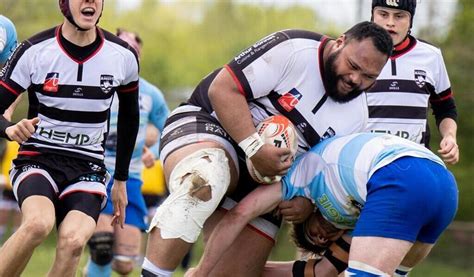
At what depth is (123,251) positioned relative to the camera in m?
9.39

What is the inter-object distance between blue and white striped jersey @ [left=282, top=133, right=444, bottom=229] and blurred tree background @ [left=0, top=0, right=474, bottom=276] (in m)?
9.99

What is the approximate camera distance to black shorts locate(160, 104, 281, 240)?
601 centimetres

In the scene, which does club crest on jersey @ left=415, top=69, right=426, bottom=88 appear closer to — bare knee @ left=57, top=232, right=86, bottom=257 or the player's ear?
the player's ear

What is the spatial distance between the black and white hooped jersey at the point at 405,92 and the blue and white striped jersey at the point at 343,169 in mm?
1258

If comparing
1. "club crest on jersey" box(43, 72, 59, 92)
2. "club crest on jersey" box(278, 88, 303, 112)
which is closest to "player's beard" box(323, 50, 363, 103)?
"club crest on jersey" box(278, 88, 303, 112)

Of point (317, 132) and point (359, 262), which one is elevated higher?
point (317, 132)

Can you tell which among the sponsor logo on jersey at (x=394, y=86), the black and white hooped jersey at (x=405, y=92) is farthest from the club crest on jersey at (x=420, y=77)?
the sponsor logo on jersey at (x=394, y=86)

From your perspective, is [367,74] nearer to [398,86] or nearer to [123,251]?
[398,86]

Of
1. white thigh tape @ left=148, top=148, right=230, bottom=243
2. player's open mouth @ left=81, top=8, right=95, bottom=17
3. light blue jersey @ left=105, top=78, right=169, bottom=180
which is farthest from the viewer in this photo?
light blue jersey @ left=105, top=78, right=169, bottom=180

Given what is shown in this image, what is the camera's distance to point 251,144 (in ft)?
18.9

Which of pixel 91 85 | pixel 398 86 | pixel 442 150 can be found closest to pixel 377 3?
pixel 398 86

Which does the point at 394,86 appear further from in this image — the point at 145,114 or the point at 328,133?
the point at 145,114

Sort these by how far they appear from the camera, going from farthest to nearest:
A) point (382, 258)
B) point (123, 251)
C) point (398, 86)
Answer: point (123, 251) < point (398, 86) < point (382, 258)

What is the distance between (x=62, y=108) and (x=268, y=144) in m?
1.46
